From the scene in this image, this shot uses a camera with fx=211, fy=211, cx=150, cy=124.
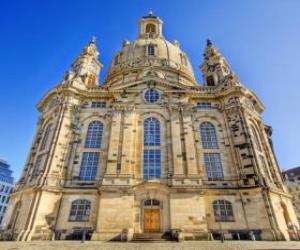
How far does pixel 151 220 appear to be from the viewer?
19.8m

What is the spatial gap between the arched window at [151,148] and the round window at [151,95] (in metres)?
2.68

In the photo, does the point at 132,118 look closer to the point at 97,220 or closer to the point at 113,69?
the point at 97,220

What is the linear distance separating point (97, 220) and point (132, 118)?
11.8 m

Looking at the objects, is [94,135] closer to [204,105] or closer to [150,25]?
[204,105]

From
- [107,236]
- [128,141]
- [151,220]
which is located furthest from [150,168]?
[107,236]

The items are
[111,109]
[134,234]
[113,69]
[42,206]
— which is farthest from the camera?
[113,69]

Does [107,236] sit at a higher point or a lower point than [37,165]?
lower

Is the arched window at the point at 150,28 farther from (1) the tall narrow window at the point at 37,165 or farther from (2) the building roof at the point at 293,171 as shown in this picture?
(2) the building roof at the point at 293,171

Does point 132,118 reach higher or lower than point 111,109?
lower

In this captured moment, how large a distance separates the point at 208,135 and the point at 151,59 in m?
19.4

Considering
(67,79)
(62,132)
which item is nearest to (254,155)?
(62,132)

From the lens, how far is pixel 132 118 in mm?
25641

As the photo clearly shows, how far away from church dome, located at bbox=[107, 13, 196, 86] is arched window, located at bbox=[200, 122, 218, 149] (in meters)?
12.9

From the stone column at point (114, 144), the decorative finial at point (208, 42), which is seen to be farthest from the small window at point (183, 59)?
the stone column at point (114, 144)
